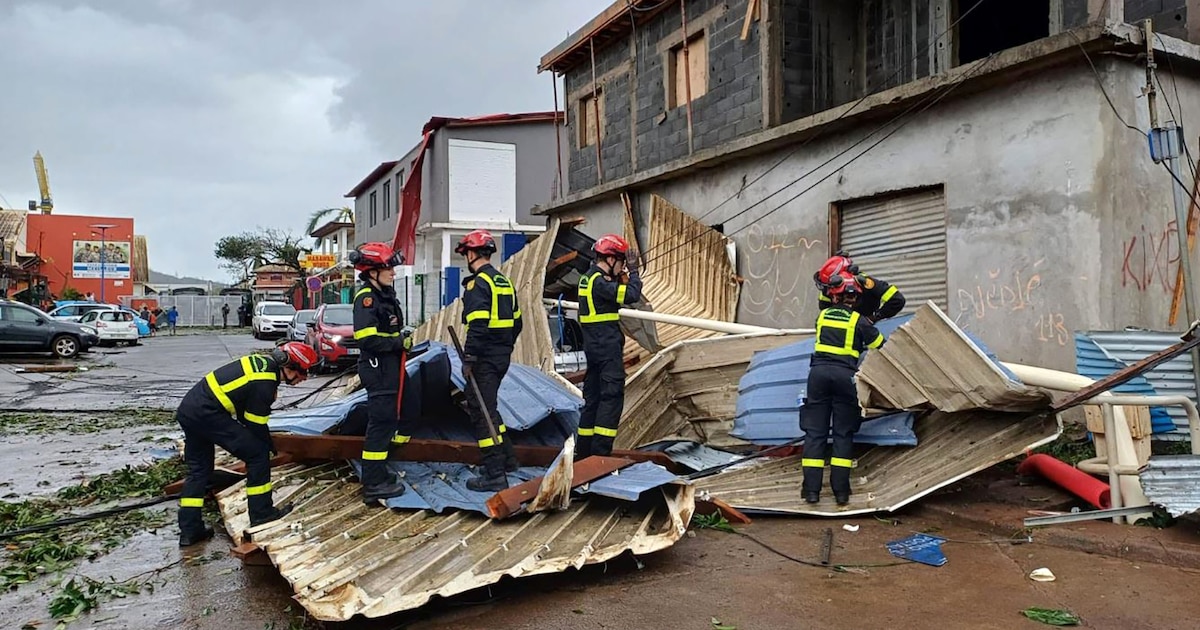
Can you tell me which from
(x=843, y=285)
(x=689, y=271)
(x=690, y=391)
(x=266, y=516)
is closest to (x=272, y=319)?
(x=689, y=271)

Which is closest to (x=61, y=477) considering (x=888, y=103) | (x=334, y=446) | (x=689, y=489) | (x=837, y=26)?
(x=334, y=446)

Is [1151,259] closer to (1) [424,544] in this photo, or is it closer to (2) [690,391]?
(2) [690,391]

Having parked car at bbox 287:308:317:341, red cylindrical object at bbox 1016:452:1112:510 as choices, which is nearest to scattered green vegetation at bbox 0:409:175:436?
parked car at bbox 287:308:317:341

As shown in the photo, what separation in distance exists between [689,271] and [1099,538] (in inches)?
305

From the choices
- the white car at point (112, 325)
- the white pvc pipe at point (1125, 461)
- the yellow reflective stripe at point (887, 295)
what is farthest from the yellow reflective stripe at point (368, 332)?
the white car at point (112, 325)

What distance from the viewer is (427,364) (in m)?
6.00

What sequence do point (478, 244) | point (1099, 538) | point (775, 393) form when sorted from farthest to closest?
1. point (775, 393)
2. point (478, 244)
3. point (1099, 538)

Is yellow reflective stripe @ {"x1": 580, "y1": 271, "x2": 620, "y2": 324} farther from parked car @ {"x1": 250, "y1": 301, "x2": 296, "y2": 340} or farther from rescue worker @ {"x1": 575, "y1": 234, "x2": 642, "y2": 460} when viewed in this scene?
parked car @ {"x1": 250, "y1": 301, "x2": 296, "y2": 340}

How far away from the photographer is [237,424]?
4.98 metres

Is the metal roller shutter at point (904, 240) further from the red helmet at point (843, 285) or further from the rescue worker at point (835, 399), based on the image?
the rescue worker at point (835, 399)

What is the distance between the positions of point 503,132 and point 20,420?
19.4 meters

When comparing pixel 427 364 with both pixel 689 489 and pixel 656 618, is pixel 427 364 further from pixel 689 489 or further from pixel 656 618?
pixel 656 618

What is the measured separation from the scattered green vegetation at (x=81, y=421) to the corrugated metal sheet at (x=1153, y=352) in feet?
34.0

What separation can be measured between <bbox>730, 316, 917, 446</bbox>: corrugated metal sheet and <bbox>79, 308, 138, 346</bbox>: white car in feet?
Result: 86.4
